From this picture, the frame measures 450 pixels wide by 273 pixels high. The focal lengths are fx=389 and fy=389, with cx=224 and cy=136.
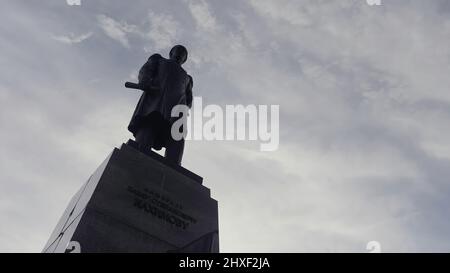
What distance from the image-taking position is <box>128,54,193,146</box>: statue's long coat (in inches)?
420

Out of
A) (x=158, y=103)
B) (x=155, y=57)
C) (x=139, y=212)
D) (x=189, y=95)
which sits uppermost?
(x=155, y=57)

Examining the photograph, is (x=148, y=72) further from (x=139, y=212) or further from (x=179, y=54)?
(x=139, y=212)

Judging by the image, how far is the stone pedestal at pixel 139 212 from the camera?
7.07 meters

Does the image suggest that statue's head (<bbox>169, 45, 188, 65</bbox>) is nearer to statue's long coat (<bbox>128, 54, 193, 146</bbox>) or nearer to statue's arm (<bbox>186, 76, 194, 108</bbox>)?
statue's long coat (<bbox>128, 54, 193, 146</bbox>)

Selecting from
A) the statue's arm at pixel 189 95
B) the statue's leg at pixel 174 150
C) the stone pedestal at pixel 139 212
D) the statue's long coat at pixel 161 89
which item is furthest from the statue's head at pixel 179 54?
the stone pedestal at pixel 139 212

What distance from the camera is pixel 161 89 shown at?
36.3ft

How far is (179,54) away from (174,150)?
3.54 meters

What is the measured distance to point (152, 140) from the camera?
412 inches

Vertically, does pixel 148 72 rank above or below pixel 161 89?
above

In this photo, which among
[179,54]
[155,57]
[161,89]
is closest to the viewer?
[161,89]

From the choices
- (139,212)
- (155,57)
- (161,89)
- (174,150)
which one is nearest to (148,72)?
(155,57)

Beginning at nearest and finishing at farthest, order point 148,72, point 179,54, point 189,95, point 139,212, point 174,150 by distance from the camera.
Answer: point 139,212 → point 174,150 → point 148,72 → point 189,95 → point 179,54
